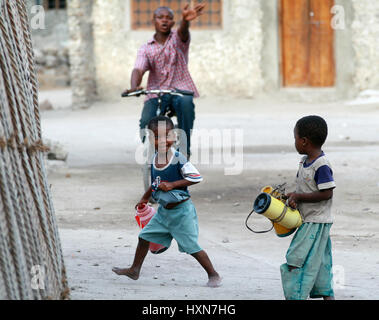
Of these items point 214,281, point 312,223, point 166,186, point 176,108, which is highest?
point 176,108

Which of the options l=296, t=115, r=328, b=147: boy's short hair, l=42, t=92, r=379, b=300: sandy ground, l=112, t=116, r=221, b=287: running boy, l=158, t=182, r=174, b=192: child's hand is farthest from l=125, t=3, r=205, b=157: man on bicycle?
l=296, t=115, r=328, b=147: boy's short hair

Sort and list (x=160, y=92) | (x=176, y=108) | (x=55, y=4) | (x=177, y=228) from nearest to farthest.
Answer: (x=177, y=228) → (x=160, y=92) → (x=176, y=108) → (x=55, y=4)

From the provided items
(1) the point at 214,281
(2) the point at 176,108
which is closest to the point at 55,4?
(2) the point at 176,108

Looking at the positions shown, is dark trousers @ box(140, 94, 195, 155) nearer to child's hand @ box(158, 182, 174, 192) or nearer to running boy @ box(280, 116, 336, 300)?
child's hand @ box(158, 182, 174, 192)

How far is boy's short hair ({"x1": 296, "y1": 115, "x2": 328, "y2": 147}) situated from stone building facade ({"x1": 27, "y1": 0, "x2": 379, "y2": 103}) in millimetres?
14207

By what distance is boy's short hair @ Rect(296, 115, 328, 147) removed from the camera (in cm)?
421

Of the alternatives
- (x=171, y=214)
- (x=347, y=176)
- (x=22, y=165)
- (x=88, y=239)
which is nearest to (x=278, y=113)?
(x=347, y=176)

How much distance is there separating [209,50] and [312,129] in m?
14.3

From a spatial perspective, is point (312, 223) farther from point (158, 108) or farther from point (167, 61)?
point (167, 61)

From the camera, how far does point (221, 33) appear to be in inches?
724

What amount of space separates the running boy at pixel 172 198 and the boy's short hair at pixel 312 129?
82 centimetres

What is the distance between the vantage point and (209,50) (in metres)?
18.4

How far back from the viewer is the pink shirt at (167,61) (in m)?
7.70

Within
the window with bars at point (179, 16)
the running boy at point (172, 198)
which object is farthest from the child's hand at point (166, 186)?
the window with bars at point (179, 16)
